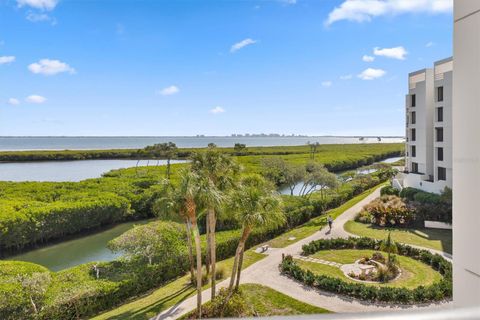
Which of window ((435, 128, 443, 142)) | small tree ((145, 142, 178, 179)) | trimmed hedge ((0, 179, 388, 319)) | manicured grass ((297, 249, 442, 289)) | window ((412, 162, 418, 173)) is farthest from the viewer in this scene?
small tree ((145, 142, 178, 179))

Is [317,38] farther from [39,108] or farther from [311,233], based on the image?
[39,108]

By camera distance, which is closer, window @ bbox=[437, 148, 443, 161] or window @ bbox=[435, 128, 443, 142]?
window @ bbox=[437, 148, 443, 161]

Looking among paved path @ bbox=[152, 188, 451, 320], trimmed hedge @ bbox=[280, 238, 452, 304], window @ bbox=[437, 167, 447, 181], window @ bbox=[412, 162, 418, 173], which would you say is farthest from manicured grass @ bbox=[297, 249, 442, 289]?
window @ bbox=[412, 162, 418, 173]

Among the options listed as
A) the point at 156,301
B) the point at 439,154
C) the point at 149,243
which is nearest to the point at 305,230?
the point at 149,243

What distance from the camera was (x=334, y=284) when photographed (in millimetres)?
8555

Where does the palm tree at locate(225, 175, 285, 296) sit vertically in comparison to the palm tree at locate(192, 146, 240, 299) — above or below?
below

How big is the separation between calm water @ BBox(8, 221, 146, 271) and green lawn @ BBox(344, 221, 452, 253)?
9446 mm

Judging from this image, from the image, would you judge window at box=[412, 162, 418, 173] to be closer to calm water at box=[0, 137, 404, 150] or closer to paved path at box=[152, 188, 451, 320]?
paved path at box=[152, 188, 451, 320]

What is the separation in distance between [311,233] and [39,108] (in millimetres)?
13377

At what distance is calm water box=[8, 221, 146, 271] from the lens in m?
11.8

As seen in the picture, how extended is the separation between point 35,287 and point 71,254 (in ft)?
19.6

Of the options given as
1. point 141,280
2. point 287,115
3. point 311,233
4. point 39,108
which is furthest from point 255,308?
point 287,115

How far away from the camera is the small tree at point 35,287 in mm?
6930

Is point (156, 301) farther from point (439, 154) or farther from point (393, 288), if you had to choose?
point (439, 154)
